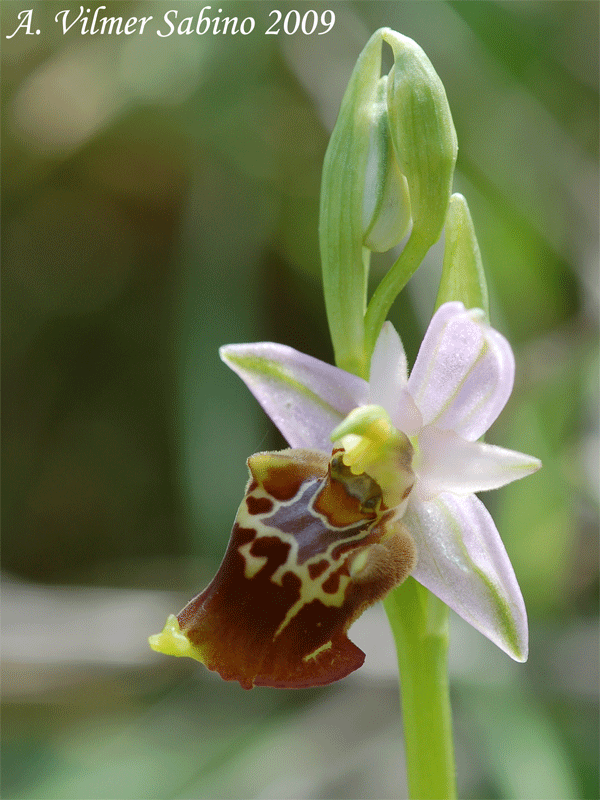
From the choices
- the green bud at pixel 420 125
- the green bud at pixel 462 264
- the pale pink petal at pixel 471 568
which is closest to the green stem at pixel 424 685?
the pale pink petal at pixel 471 568

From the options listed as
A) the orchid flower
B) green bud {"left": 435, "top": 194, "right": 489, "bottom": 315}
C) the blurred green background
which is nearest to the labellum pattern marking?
the orchid flower

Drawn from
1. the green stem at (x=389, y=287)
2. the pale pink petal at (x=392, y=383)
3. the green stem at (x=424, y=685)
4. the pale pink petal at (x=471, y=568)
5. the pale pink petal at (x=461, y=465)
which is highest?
the green stem at (x=389, y=287)

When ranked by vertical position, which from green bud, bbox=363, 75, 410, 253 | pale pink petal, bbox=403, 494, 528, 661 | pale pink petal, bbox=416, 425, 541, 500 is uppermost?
green bud, bbox=363, 75, 410, 253

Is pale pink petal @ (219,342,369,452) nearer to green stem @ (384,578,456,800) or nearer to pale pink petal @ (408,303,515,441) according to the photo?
pale pink petal @ (408,303,515,441)

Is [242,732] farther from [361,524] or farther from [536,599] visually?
[361,524]

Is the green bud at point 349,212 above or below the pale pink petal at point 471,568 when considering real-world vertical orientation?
above

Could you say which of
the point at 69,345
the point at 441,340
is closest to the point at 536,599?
the point at 441,340

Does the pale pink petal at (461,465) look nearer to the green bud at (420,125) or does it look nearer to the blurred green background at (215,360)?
the green bud at (420,125)
